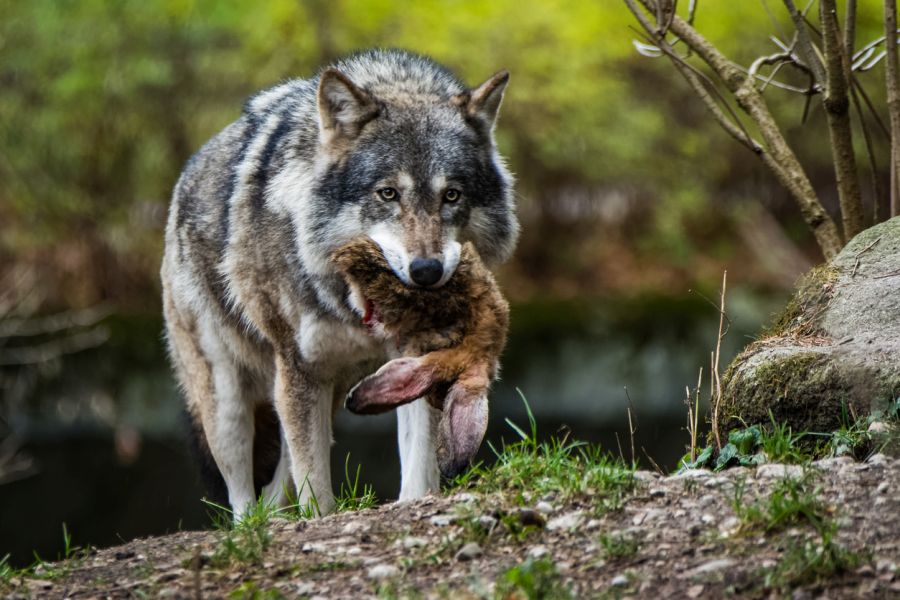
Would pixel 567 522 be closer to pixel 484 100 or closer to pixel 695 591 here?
pixel 695 591

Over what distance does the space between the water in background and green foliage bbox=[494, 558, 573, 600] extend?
921cm

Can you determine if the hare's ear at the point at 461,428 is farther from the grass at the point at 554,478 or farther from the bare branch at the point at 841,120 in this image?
the bare branch at the point at 841,120

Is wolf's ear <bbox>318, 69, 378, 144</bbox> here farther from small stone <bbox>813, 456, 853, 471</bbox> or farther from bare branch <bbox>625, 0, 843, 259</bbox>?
small stone <bbox>813, 456, 853, 471</bbox>

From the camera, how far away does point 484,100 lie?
5887mm

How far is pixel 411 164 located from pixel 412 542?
229 cm

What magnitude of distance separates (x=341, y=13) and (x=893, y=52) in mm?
12282

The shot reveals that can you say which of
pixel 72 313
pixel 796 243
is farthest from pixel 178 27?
pixel 796 243

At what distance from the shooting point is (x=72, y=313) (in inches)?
555

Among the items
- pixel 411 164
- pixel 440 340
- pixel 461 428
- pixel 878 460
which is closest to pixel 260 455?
pixel 411 164

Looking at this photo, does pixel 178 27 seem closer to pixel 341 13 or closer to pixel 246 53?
pixel 246 53

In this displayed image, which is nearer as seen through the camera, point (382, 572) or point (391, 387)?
point (382, 572)

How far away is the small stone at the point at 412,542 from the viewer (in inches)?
147

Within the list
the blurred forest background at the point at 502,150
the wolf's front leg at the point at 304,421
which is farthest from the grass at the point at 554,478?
the blurred forest background at the point at 502,150

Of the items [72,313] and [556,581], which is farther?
[72,313]
